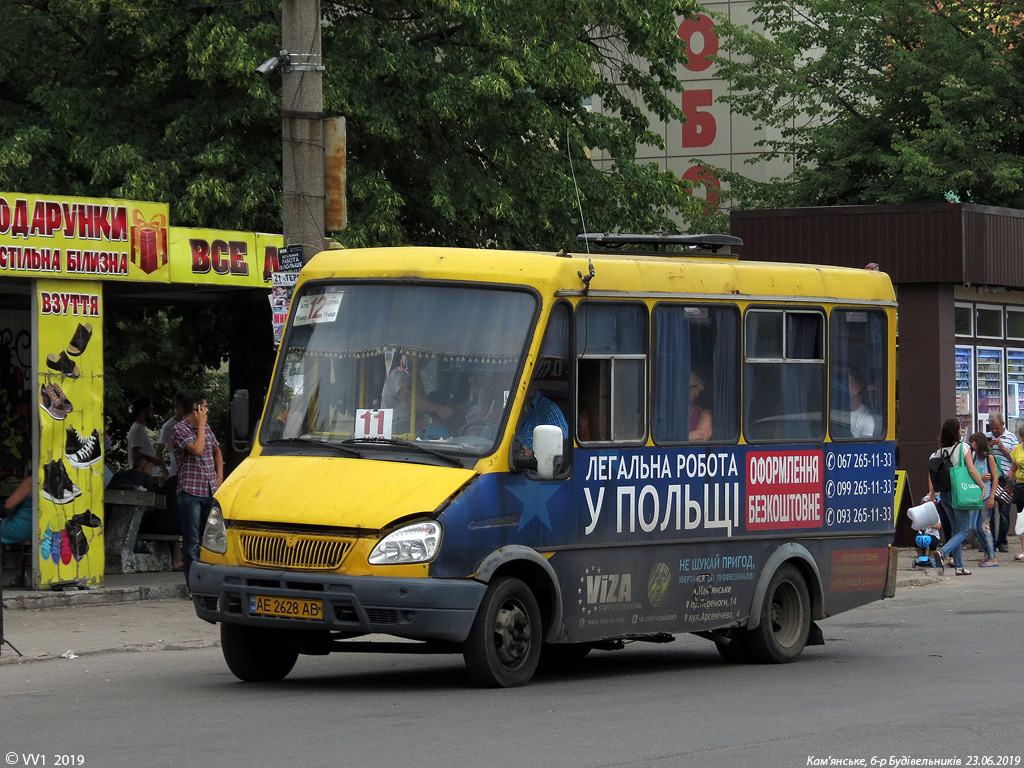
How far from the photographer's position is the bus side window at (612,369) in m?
10.9

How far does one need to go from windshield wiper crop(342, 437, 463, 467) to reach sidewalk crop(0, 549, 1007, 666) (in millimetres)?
3528

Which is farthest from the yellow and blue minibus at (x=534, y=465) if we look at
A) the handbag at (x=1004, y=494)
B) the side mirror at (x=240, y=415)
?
the handbag at (x=1004, y=494)

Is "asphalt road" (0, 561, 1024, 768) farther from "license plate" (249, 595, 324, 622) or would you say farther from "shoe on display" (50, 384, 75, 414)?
"shoe on display" (50, 384, 75, 414)

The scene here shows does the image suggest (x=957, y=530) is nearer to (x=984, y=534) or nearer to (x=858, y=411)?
(x=984, y=534)

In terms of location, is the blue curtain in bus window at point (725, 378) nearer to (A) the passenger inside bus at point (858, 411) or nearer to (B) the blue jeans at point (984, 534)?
(A) the passenger inside bus at point (858, 411)

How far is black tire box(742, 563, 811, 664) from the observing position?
12188 millimetres

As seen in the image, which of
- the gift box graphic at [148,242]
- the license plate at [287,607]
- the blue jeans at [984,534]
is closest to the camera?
the license plate at [287,607]

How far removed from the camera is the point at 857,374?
13.0 m

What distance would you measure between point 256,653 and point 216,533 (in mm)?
869

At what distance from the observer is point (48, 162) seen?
24078mm

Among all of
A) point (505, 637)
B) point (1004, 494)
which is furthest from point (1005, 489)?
point (505, 637)

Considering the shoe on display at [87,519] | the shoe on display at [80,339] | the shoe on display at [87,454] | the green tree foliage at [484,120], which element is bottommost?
the shoe on display at [87,519]

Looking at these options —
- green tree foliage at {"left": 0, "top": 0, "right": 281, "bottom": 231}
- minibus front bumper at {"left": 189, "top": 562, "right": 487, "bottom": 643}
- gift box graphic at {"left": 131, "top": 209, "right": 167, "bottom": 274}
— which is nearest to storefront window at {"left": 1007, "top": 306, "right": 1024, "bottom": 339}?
green tree foliage at {"left": 0, "top": 0, "right": 281, "bottom": 231}

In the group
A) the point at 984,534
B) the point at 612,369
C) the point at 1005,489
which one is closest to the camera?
the point at 612,369
